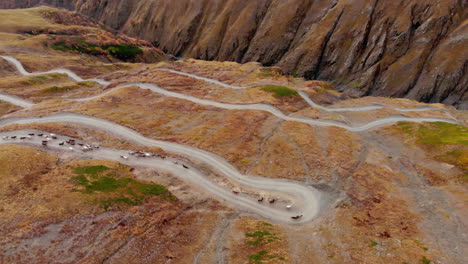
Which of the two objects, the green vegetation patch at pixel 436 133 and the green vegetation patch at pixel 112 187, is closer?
the green vegetation patch at pixel 112 187

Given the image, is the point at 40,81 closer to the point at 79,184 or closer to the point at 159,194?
the point at 79,184

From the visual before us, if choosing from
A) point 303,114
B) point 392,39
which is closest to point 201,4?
point 392,39

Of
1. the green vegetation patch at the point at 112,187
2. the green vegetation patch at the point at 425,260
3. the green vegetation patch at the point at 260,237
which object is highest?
the green vegetation patch at the point at 425,260

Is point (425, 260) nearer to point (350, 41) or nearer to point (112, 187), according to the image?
point (112, 187)

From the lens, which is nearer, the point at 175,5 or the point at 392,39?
the point at 392,39

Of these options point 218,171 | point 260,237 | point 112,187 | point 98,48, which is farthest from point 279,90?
point 98,48

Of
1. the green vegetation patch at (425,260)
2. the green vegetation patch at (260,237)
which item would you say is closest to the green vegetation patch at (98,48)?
the green vegetation patch at (260,237)

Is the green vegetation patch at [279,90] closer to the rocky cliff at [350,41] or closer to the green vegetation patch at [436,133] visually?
the green vegetation patch at [436,133]
